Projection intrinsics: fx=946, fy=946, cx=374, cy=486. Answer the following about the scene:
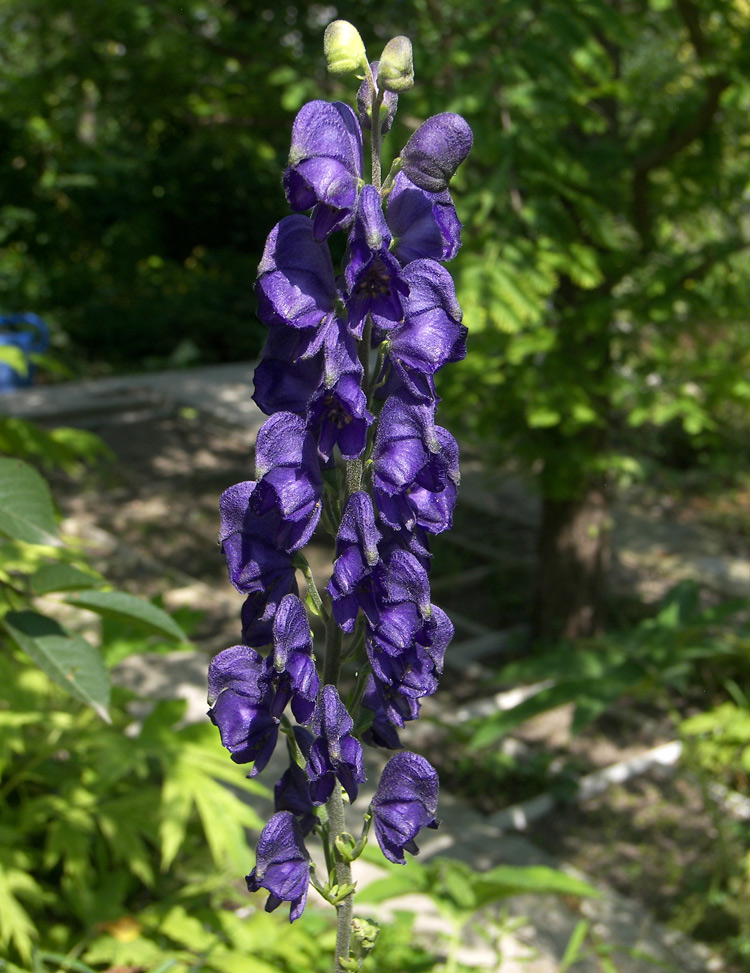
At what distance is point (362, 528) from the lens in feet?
4.23

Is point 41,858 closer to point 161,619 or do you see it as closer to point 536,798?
point 161,619

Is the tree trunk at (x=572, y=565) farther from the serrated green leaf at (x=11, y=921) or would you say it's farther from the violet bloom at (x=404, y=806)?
the violet bloom at (x=404, y=806)

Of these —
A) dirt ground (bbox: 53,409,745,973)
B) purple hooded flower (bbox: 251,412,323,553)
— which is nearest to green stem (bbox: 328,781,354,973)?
purple hooded flower (bbox: 251,412,323,553)

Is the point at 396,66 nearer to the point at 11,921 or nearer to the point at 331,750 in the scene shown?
the point at 331,750

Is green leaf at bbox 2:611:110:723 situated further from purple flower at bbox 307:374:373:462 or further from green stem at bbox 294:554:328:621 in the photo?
purple flower at bbox 307:374:373:462

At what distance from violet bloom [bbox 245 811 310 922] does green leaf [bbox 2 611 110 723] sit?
0.45m

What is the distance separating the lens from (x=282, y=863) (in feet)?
4.62

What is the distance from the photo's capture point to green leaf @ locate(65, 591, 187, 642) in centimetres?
182

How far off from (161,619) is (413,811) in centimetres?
66

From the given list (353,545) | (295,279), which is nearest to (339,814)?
(353,545)

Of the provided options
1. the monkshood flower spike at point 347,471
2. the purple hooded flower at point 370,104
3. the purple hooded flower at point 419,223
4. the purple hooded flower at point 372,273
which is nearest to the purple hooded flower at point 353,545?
the monkshood flower spike at point 347,471

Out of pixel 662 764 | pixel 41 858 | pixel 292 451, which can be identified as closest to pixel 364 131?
pixel 292 451

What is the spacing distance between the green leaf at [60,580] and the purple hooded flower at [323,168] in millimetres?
908

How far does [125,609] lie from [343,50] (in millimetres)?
1081
